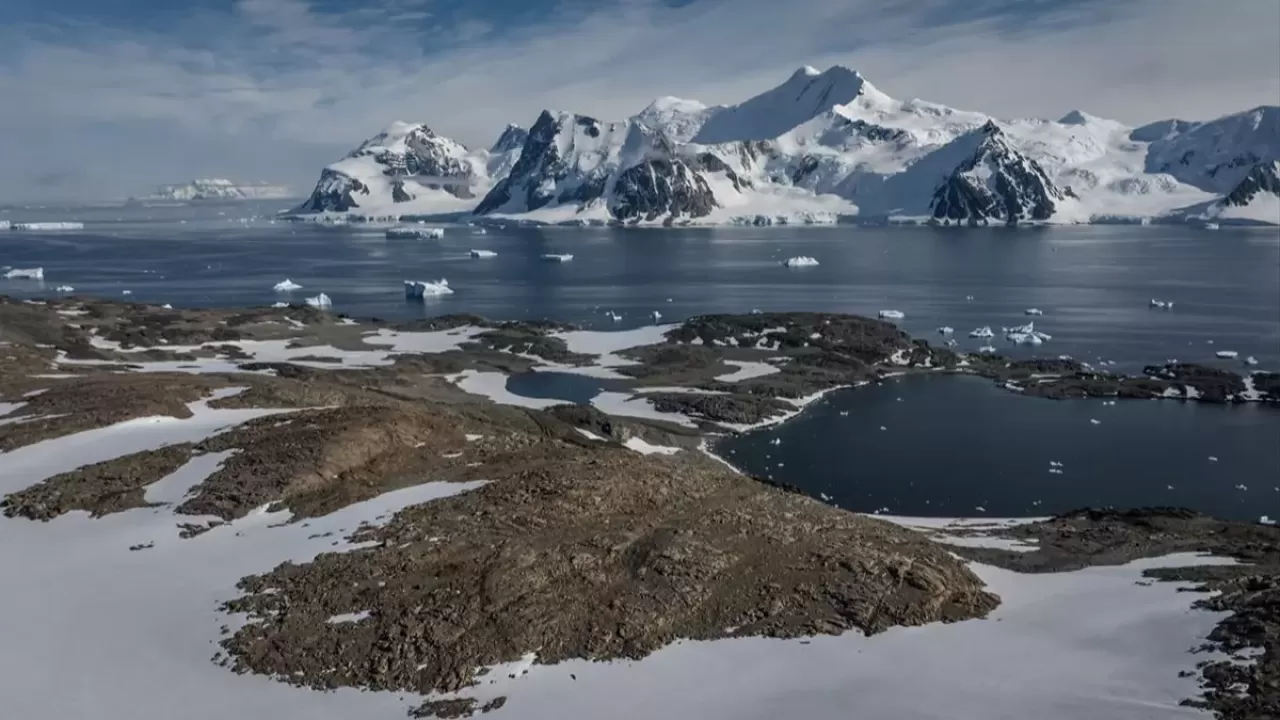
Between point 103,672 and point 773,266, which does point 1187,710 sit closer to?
point 103,672

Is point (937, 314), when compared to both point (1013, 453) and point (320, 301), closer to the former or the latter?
point (1013, 453)

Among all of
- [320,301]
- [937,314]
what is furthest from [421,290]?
[937,314]

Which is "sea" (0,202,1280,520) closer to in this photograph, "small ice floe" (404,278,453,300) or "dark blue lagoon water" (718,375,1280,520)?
"dark blue lagoon water" (718,375,1280,520)

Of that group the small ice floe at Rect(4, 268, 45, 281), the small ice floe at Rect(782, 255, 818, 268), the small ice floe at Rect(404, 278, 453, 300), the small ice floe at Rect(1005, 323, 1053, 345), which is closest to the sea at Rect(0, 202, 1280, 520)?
the small ice floe at Rect(1005, 323, 1053, 345)

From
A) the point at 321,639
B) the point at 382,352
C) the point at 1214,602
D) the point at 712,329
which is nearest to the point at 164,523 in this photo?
the point at 321,639

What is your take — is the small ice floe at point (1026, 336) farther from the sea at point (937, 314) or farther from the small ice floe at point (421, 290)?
the small ice floe at point (421, 290)

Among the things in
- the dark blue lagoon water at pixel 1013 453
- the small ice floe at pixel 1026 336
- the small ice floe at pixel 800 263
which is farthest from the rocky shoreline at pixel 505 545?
the small ice floe at pixel 800 263

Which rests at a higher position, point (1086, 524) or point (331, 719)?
point (331, 719)

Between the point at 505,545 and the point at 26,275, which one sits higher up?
the point at 505,545
